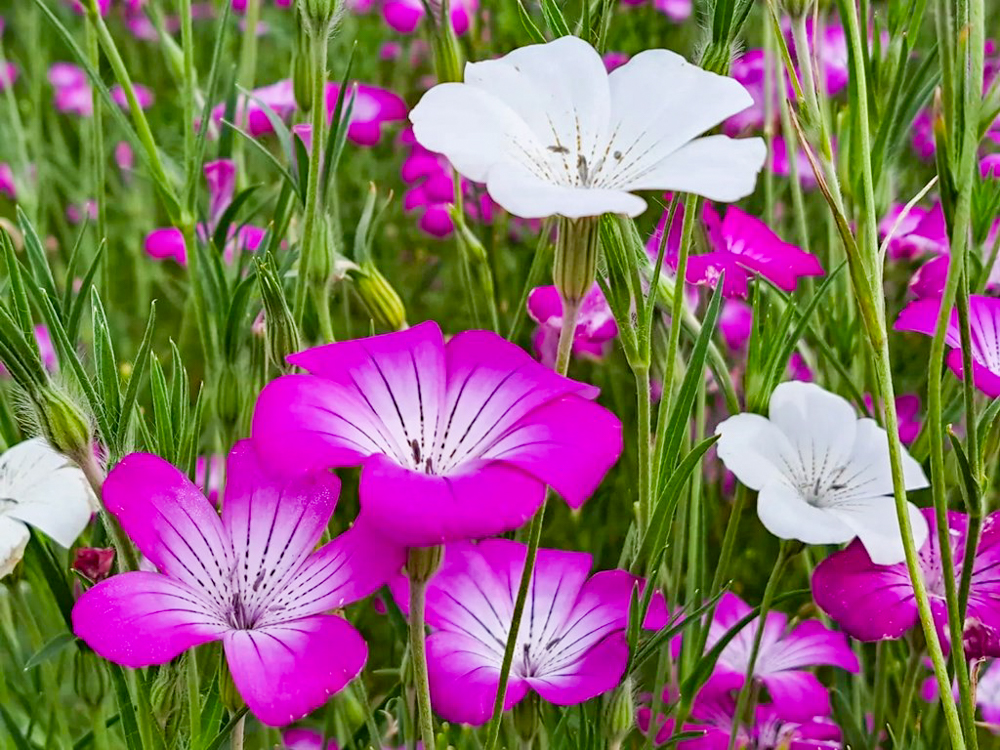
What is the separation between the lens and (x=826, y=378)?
2.83ft

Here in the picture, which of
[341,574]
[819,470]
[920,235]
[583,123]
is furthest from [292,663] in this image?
[920,235]

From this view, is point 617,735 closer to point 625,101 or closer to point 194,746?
point 194,746

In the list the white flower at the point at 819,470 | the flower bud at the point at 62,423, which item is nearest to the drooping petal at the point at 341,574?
the flower bud at the point at 62,423

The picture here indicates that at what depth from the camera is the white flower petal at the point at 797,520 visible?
A: 583 millimetres

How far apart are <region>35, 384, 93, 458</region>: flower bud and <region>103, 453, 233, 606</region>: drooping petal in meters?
0.02

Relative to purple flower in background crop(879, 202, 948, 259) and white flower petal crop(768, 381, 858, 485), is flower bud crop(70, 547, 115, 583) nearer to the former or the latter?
white flower petal crop(768, 381, 858, 485)

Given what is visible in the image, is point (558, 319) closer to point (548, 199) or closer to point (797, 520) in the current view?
point (797, 520)

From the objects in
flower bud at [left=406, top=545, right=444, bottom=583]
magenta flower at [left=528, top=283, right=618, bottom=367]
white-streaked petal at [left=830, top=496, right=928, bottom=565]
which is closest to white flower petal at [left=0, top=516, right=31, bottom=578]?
flower bud at [left=406, top=545, right=444, bottom=583]

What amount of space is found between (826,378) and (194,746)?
54 centimetres

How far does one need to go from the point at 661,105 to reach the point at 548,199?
13 cm

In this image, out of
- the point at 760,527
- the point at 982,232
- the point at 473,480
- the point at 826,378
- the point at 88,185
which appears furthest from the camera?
the point at 88,185

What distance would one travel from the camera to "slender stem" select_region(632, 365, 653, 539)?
1.77ft

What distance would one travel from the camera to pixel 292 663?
1.44 ft

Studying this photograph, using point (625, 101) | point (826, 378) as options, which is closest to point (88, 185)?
point (826, 378)
